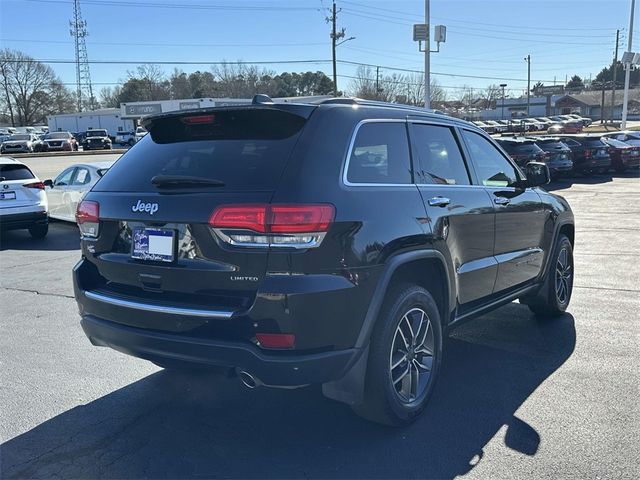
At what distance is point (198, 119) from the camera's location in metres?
3.46

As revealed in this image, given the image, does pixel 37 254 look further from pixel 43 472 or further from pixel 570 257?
pixel 570 257

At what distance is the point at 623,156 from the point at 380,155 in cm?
2390

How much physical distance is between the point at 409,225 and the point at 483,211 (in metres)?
1.14

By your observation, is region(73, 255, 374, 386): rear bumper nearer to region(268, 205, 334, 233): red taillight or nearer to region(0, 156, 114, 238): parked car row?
region(268, 205, 334, 233): red taillight

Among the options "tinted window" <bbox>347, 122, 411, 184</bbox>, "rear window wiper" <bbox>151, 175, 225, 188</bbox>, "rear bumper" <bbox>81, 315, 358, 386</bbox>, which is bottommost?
"rear bumper" <bbox>81, 315, 358, 386</bbox>

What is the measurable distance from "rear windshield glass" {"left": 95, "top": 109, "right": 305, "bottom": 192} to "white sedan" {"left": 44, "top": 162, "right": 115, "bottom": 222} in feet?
26.1

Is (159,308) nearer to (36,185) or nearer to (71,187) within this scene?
(36,185)

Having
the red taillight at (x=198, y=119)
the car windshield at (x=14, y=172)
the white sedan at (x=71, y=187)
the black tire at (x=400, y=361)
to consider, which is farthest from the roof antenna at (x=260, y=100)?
the car windshield at (x=14, y=172)

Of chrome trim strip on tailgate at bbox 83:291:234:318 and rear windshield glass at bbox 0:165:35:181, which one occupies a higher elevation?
rear windshield glass at bbox 0:165:35:181

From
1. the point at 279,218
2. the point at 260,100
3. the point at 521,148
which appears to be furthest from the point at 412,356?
the point at 521,148

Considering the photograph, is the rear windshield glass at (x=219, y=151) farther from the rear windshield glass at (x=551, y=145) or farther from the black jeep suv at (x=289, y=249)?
the rear windshield glass at (x=551, y=145)

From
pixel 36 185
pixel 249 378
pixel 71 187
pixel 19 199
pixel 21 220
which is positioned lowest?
pixel 21 220

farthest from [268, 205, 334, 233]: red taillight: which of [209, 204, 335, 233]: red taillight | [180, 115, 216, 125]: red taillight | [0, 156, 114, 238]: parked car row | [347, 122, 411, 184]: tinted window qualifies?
[0, 156, 114, 238]: parked car row

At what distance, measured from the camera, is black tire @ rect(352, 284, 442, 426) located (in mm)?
3246
